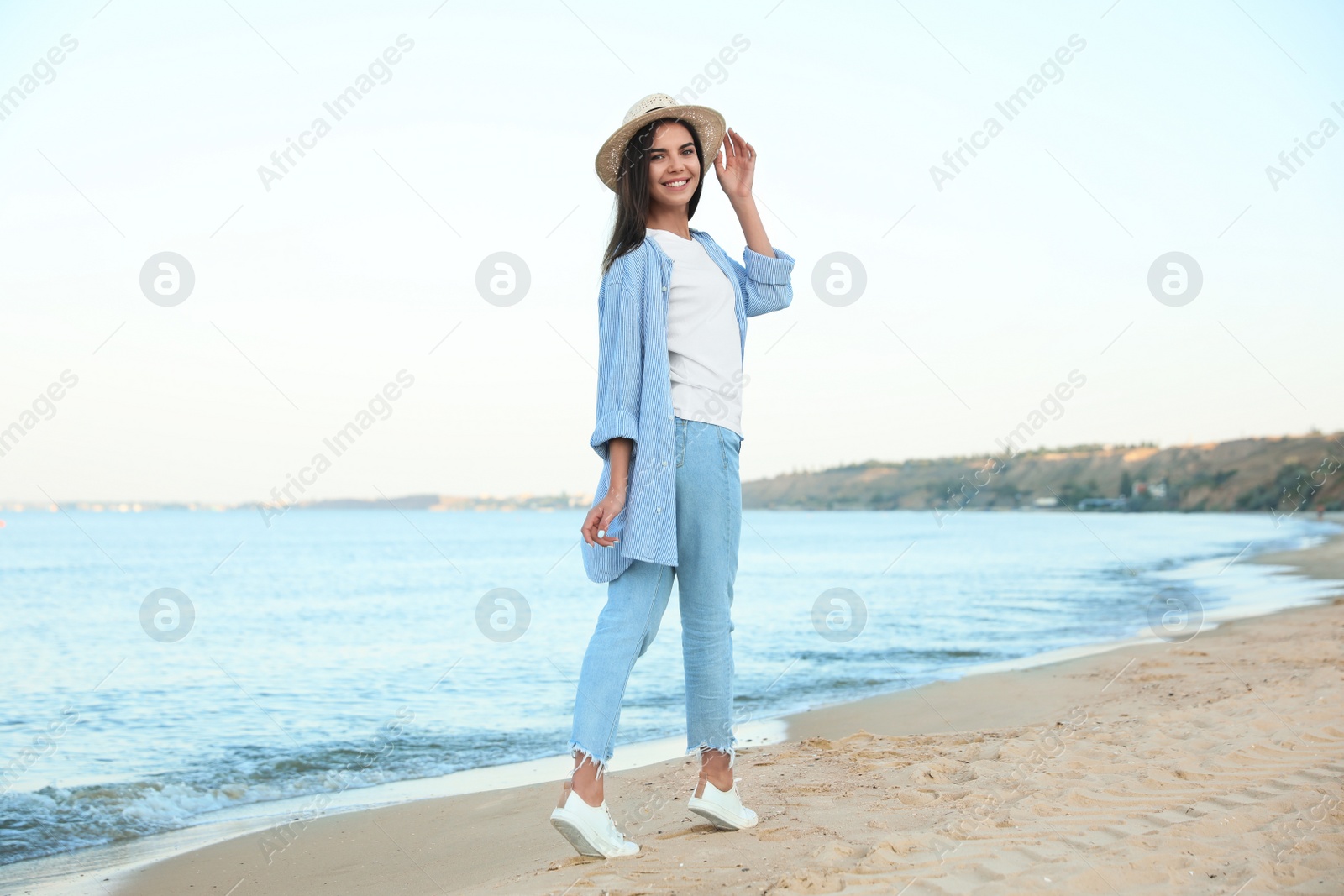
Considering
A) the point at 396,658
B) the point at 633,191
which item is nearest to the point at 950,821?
the point at 633,191

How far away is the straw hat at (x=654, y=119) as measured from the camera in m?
2.51

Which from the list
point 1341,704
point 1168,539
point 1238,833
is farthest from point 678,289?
point 1168,539

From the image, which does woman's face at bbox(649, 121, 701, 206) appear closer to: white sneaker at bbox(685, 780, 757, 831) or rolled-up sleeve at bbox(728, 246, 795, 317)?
rolled-up sleeve at bbox(728, 246, 795, 317)

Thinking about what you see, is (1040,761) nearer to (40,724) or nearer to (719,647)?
(719,647)

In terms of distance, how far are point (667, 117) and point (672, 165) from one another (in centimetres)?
13

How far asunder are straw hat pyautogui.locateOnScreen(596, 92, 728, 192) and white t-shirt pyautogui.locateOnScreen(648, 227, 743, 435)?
0.22 m

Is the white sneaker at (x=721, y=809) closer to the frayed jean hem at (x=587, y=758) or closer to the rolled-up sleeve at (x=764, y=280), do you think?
the frayed jean hem at (x=587, y=758)

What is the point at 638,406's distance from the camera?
2391mm

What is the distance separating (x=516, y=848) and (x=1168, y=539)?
3734 centimetres

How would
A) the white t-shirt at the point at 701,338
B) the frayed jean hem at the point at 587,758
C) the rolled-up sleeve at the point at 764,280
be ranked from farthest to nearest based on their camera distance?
the rolled-up sleeve at the point at 764,280
the white t-shirt at the point at 701,338
the frayed jean hem at the point at 587,758

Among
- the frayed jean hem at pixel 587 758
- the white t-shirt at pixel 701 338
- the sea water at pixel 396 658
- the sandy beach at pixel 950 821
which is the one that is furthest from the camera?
the sea water at pixel 396 658

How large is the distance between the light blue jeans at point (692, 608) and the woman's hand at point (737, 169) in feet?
2.47

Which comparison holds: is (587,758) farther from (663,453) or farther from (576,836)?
(663,453)

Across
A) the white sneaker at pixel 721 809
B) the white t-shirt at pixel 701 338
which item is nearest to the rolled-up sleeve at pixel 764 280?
the white t-shirt at pixel 701 338
